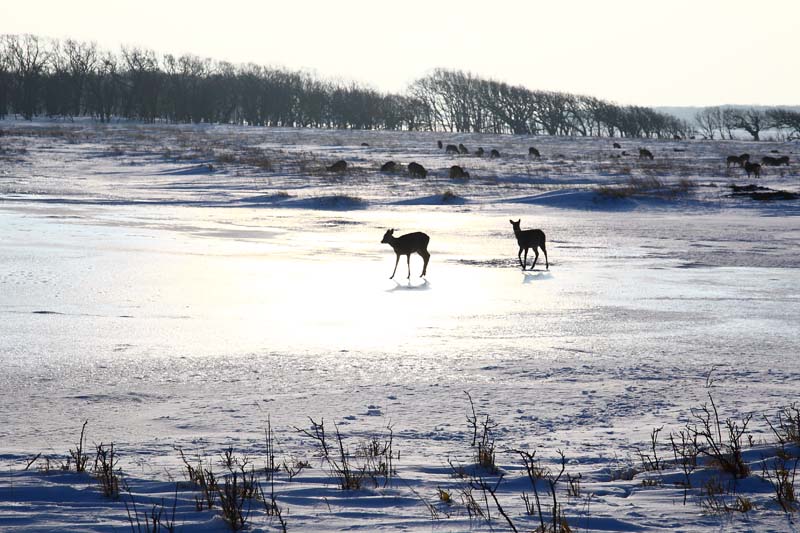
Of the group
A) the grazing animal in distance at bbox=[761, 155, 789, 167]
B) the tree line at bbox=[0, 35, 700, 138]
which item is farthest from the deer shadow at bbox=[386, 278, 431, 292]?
the tree line at bbox=[0, 35, 700, 138]

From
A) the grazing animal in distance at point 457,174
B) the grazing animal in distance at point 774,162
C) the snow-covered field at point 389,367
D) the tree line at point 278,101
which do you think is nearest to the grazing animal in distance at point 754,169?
the grazing animal in distance at point 774,162

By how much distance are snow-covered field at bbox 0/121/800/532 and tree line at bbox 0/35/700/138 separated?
280 ft

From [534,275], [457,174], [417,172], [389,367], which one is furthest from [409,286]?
[417,172]

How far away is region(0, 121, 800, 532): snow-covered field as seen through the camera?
408cm

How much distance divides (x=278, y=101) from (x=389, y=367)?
4482 inches

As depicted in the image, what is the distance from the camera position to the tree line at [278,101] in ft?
332

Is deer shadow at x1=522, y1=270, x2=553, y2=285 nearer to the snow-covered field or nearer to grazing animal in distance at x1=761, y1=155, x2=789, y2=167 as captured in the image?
the snow-covered field

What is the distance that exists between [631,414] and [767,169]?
36.0 meters

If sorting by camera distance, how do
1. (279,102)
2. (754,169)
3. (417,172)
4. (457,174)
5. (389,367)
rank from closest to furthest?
(389,367) < (457,174) < (754,169) < (417,172) < (279,102)

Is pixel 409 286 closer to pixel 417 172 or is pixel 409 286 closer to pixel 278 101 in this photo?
pixel 417 172

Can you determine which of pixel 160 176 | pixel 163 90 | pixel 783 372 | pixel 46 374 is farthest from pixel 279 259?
pixel 163 90

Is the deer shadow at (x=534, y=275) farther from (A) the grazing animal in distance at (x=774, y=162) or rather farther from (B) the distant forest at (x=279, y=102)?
(B) the distant forest at (x=279, y=102)

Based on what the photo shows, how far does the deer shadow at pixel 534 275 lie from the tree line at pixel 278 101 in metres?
85.7

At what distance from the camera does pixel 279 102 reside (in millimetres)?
117625
